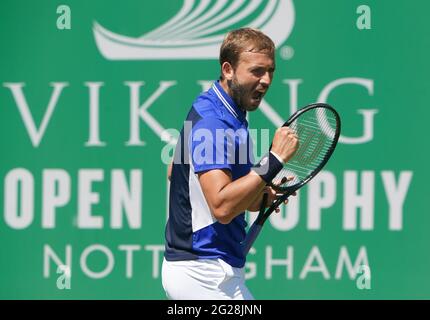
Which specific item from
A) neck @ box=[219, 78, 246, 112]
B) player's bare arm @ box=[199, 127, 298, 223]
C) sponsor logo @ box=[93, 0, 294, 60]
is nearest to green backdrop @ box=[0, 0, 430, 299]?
sponsor logo @ box=[93, 0, 294, 60]

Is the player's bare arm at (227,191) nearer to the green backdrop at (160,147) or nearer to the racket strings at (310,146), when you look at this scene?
the racket strings at (310,146)

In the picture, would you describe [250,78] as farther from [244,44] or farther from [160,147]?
[160,147]

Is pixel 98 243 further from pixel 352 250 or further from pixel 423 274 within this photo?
pixel 423 274

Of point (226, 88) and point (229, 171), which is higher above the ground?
point (226, 88)

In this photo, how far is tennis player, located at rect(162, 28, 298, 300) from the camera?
11.7 feet

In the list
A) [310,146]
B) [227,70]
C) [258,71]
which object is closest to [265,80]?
[258,71]

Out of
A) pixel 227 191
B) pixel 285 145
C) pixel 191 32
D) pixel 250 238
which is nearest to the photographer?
pixel 227 191

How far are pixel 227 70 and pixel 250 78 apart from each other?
0.35 feet

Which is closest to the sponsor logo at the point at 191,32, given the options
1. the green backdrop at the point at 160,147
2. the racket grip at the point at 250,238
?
the green backdrop at the point at 160,147

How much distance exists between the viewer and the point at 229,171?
3500 mm

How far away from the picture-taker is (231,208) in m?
3.43

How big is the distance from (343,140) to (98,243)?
4.98 feet

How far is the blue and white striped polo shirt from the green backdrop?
1.81m

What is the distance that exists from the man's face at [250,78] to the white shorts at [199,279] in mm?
622
